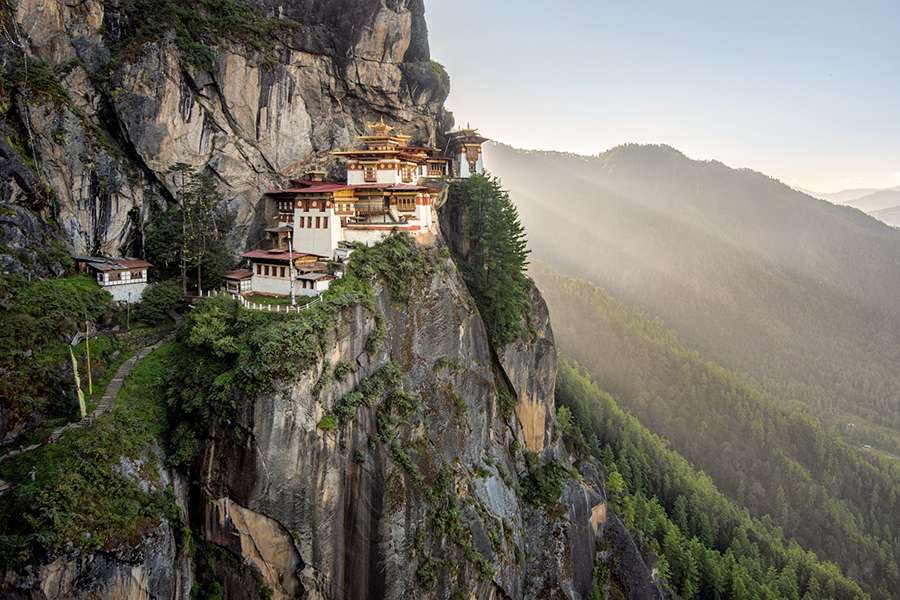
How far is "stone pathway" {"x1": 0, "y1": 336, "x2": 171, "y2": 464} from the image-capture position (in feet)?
74.7

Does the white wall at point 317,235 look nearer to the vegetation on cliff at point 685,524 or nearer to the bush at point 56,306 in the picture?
the bush at point 56,306

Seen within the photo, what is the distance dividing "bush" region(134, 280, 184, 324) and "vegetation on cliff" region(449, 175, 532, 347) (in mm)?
22545

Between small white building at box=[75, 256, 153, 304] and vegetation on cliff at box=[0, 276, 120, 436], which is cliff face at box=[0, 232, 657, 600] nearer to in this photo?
vegetation on cliff at box=[0, 276, 120, 436]

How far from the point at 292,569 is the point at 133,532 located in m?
7.82

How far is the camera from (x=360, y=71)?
54062mm

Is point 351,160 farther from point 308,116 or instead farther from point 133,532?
point 133,532

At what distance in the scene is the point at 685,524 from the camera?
2707 inches

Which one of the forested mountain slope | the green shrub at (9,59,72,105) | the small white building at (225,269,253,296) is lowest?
the forested mountain slope

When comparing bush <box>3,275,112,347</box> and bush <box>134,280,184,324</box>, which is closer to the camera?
bush <box>3,275,112,347</box>

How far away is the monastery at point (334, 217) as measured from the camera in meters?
37.2

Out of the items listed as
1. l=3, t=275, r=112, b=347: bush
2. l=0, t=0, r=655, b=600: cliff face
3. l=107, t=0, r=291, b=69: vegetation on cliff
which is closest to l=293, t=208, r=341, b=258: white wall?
l=0, t=0, r=655, b=600: cliff face

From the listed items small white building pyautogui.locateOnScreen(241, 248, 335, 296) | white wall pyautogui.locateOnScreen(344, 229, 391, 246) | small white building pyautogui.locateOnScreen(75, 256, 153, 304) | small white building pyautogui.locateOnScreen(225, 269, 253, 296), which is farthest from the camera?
white wall pyautogui.locateOnScreen(344, 229, 391, 246)

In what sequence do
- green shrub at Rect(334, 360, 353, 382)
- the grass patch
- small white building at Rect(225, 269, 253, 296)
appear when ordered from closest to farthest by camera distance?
the grass patch, green shrub at Rect(334, 360, 353, 382), small white building at Rect(225, 269, 253, 296)

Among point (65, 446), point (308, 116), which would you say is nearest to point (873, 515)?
point (308, 116)
